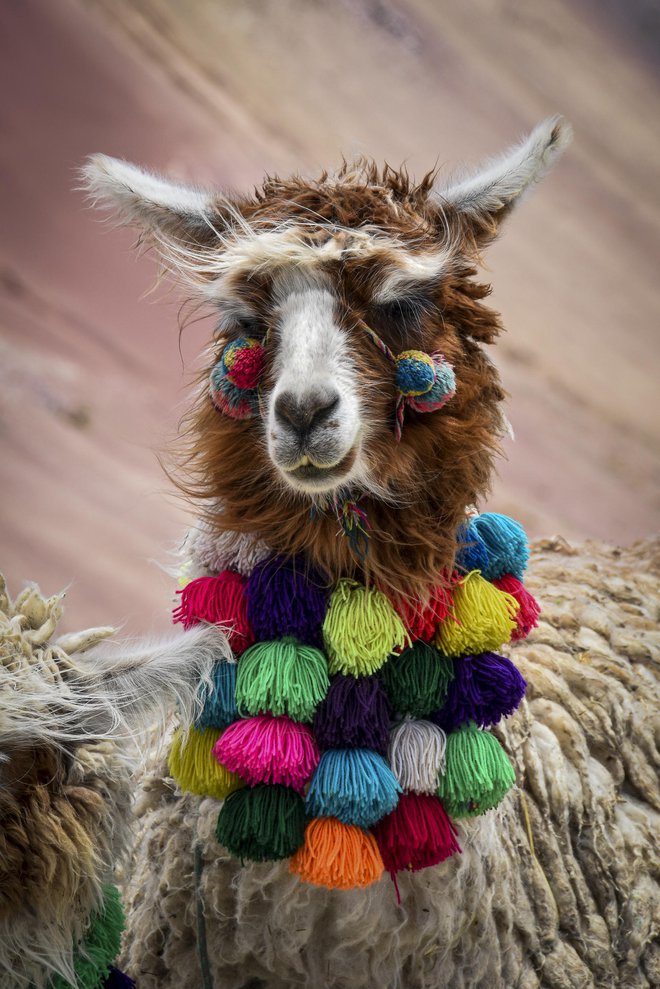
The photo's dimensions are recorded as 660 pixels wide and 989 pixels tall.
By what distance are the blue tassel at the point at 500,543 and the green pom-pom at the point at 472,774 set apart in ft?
0.70

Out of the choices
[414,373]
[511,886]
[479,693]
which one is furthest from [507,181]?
[511,886]

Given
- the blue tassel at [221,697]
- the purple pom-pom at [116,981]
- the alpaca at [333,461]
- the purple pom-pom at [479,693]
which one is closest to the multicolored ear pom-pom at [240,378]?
the alpaca at [333,461]

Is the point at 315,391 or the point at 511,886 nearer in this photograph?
the point at 315,391

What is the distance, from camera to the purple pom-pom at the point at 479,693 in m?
1.26

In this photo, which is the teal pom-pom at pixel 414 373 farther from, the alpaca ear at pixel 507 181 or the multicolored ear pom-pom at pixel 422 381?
the alpaca ear at pixel 507 181

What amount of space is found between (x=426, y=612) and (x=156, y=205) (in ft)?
2.16

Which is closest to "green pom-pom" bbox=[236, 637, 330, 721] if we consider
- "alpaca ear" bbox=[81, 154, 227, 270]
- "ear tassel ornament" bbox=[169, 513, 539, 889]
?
"ear tassel ornament" bbox=[169, 513, 539, 889]

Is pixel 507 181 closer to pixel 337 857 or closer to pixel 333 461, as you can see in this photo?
pixel 333 461

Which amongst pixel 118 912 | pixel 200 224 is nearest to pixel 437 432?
pixel 200 224

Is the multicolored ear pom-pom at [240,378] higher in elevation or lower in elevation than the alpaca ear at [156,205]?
lower

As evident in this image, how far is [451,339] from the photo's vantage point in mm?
1229

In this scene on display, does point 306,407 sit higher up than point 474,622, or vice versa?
point 306,407

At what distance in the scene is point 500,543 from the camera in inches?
52.5

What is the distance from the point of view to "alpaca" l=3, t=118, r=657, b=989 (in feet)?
3.86
